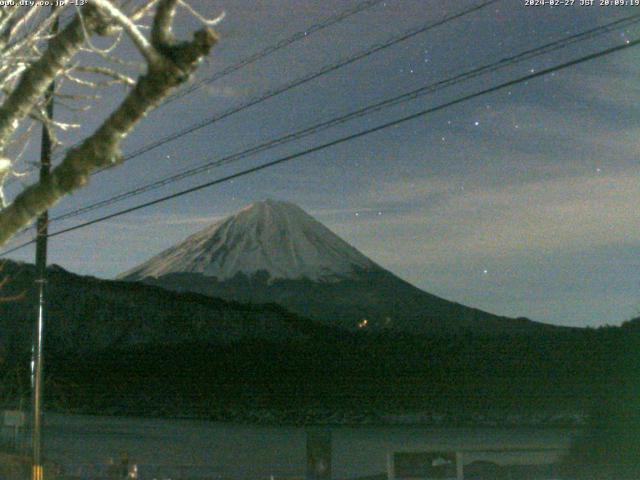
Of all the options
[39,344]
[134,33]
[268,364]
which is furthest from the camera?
[268,364]

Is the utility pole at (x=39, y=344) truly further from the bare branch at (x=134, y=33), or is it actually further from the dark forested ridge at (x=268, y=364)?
the dark forested ridge at (x=268, y=364)

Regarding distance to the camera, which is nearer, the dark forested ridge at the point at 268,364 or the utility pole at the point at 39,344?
the utility pole at the point at 39,344

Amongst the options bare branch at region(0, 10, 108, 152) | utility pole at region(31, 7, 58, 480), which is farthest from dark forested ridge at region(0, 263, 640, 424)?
bare branch at region(0, 10, 108, 152)

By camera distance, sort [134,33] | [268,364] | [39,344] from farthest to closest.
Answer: [268,364], [39,344], [134,33]

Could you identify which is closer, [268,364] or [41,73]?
[41,73]

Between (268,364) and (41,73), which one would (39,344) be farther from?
(268,364)

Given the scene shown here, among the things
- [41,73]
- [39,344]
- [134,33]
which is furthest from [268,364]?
[134,33]

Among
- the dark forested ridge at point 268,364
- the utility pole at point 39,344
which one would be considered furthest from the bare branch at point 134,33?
the dark forested ridge at point 268,364

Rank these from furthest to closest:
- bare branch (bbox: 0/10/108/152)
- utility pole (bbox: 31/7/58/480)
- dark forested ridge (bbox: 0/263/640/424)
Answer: dark forested ridge (bbox: 0/263/640/424)
utility pole (bbox: 31/7/58/480)
bare branch (bbox: 0/10/108/152)

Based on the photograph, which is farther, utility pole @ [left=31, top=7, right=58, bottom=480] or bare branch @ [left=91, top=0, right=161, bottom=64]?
utility pole @ [left=31, top=7, right=58, bottom=480]

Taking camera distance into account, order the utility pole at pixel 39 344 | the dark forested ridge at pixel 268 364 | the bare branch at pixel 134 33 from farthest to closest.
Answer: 1. the dark forested ridge at pixel 268 364
2. the utility pole at pixel 39 344
3. the bare branch at pixel 134 33

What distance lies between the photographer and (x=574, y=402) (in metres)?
60.0

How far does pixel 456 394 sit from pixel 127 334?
63.8 m

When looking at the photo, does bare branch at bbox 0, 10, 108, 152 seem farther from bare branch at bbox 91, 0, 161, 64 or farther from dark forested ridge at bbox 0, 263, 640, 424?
dark forested ridge at bbox 0, 263, 640, 424
